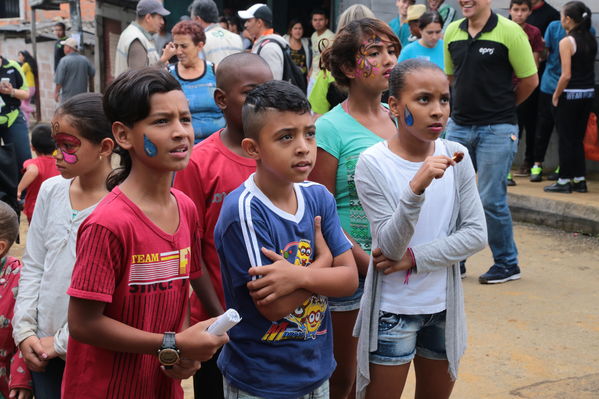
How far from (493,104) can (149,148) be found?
4134 millimetres

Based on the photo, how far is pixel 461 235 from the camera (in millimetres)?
2957

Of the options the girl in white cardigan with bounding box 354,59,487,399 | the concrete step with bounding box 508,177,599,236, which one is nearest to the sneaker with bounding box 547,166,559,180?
the concrete step with bounding box 508,177,599,236

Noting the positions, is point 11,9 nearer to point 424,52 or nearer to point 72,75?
point 72,75

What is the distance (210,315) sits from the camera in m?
2.68

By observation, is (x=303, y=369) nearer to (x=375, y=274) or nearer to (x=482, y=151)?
(x=375, y=274)

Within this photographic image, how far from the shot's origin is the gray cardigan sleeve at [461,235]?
2.90m

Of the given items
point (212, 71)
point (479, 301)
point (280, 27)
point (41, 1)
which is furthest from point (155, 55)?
point (41, 1)

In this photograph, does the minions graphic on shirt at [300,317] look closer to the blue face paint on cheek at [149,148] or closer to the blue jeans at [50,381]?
the blue face paint on cheek at [149,148]

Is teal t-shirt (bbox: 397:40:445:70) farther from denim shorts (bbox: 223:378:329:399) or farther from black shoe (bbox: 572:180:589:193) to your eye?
denim shorts (bbox: 223:378:329:399)

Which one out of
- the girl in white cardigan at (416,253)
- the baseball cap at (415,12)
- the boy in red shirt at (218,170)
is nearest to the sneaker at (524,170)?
the baseball cap at (415,12)

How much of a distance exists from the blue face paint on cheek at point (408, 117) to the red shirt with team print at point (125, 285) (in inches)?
39.2

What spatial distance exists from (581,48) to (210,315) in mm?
6980

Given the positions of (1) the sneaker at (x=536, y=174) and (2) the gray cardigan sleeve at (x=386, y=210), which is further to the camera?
(1) the sneaker at (x=536, y=174)

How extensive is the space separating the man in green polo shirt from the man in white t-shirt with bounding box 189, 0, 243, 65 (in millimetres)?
2315
